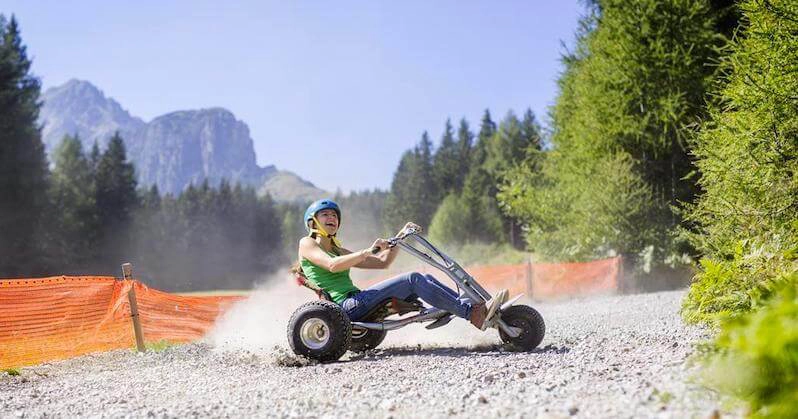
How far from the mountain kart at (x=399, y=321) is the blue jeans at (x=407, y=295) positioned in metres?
0.09

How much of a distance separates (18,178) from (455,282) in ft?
150

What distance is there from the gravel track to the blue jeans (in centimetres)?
52

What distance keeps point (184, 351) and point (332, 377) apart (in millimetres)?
4399

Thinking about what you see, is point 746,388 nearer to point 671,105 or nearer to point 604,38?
point 671,105

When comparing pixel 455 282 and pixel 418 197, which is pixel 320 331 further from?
pixel 418 197

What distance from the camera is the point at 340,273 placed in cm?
810

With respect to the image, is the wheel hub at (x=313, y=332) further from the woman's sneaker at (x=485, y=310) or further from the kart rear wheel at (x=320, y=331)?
the woman's sneaker at (x=485, y=310)

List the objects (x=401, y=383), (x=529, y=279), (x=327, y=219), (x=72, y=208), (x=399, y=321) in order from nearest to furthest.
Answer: (x=401, y=383) → (x=399, y=321) → (x=327, y=219) → (x=529, y=279) → (x=72, y=208)

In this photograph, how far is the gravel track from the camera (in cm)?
430

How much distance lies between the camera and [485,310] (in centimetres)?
730

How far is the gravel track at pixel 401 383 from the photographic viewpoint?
4.30 m

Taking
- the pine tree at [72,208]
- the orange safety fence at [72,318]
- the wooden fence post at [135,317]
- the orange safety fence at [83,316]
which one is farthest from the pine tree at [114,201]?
the wooden fence post at [135,317]

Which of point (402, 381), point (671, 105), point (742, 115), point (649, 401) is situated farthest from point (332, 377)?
point (671, 105)

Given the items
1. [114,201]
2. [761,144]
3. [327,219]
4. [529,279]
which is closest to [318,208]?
[327,219]
